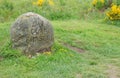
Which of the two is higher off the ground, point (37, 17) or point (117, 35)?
point (37, 17)

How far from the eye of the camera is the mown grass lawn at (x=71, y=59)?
6.99 meters

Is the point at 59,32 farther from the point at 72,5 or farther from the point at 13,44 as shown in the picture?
the point at 72,5

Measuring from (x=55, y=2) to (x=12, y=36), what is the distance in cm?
630

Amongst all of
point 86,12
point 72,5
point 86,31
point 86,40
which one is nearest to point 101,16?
point 86,12

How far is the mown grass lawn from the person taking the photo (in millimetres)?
6992

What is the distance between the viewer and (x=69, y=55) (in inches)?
310

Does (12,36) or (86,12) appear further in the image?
(86,12)

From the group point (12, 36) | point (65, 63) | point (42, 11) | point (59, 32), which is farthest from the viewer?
point (42, 11)

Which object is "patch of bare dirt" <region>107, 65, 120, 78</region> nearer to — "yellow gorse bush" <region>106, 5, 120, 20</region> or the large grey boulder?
the large grey boulder

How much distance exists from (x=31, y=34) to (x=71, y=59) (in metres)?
1.03

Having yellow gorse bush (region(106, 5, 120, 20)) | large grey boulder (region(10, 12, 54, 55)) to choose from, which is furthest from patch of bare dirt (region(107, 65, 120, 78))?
yellow gorse bush (region(106, 5, 120, 20))

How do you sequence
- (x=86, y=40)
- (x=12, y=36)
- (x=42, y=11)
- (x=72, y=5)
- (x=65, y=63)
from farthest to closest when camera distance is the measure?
(x=72, y=5)
(x=42, y=11)
(x=86, y=40)
(x=12, y=36)
(x=65, y=63)

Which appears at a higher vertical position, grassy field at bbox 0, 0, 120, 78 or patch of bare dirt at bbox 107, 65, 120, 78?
grassy field at bbox 0, 0, 120, 78

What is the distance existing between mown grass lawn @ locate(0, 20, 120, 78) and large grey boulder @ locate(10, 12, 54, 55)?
214mm
